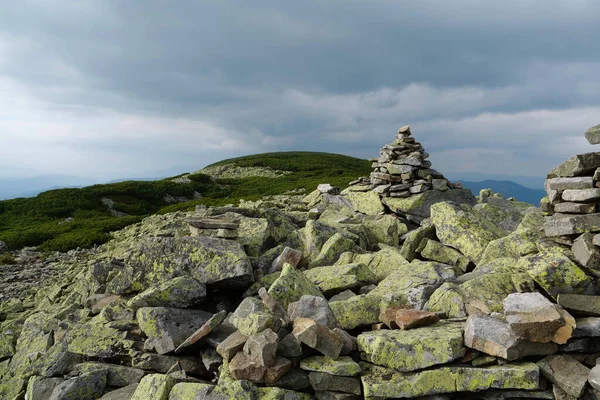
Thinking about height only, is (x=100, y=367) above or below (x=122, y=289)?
below

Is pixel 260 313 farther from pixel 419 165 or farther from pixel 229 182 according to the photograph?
pixel 229 182

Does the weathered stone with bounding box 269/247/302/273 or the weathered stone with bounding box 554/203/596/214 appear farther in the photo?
the weathered stone with bounding box 269/247/302/273

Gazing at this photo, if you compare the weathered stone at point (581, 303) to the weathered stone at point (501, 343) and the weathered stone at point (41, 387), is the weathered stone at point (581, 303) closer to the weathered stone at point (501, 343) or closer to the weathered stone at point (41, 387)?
the weathered stone at point (501, 343)

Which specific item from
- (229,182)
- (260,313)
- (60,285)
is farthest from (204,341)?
(229,182)

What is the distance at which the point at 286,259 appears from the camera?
1284 centimetres

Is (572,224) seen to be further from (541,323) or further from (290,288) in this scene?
(290,288)

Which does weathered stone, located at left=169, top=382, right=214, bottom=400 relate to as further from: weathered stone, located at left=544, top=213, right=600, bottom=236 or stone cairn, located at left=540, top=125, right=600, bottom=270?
weathered stone, located at left=544, top=213, right=600, bottom=236

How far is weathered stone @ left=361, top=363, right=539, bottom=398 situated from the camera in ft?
22.9

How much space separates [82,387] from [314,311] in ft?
17.6

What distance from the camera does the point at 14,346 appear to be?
41.7 ft

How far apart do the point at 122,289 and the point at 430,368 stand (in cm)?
916

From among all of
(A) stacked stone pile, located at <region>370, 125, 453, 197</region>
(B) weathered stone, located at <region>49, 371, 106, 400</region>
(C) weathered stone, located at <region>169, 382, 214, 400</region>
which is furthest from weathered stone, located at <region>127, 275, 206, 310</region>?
(A) stacked stone pile, located at <region>370, 125, 453, 197</region>

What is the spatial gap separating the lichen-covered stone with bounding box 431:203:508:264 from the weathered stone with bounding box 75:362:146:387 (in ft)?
32.4

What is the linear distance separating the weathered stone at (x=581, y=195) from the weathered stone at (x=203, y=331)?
8622mm
